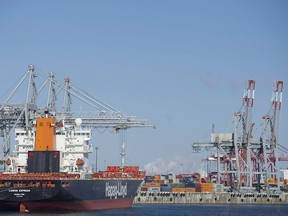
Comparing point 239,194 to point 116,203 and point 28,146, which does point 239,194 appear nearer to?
point 116,203

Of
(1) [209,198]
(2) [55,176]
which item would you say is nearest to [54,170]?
(2) [55,176]

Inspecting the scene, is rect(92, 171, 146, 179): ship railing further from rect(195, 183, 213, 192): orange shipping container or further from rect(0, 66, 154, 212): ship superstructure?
rect(195, 183, 213, 192): orange shipping container

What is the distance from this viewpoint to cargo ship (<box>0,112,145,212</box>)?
206 ft

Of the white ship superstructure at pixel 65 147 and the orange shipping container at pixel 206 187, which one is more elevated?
the white ship superstructure at pixel 65 147

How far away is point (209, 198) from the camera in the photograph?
337 ft

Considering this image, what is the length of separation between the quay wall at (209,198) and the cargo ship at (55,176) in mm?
24173

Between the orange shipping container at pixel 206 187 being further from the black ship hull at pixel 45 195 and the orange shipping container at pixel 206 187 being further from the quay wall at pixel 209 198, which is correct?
the black ship hull at pixel 45 195

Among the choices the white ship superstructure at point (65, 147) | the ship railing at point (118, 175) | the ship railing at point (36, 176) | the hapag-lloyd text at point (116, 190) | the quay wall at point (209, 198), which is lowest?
the quay wall at point (209, 198)

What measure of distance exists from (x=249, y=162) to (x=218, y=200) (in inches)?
260

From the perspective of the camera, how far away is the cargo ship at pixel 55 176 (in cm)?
6272

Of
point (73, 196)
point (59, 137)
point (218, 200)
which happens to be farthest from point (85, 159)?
point (218, 200)

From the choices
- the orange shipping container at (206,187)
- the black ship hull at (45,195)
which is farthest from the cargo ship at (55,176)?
the orange shipping container at (206,187)

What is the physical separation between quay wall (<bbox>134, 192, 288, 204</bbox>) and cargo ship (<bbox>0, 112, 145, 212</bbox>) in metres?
24.2

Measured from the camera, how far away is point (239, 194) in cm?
10206
